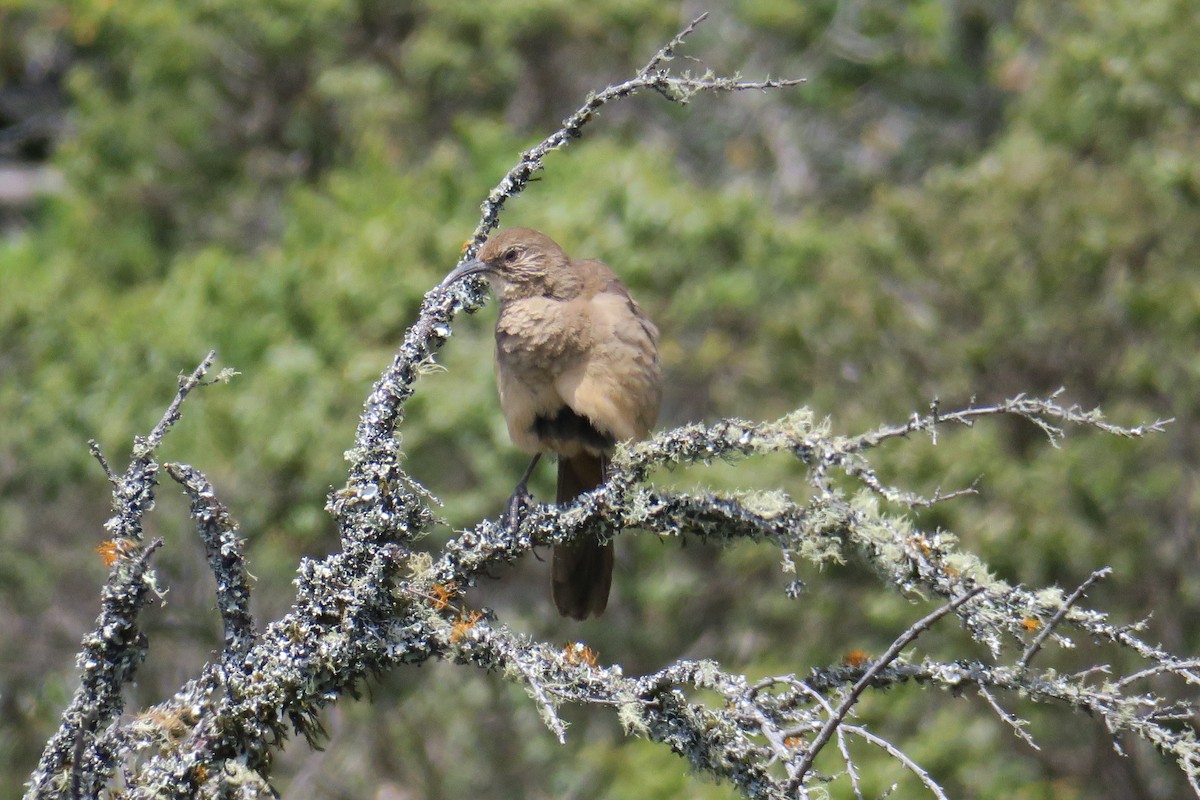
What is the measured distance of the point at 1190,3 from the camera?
25.2 feet

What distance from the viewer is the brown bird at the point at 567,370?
464 cm

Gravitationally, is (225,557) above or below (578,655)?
above

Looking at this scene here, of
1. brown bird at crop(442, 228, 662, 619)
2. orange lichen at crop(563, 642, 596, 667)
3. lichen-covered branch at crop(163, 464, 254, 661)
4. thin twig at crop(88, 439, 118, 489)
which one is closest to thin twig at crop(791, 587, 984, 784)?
orange lichen at crop(563, 642, 596, 667)

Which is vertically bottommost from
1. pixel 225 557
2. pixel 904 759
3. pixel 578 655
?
pixel 904 759

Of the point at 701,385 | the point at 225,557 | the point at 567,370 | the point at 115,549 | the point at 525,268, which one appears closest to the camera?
the point at 115,549

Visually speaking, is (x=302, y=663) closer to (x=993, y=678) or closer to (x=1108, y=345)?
(x=993, y=678)

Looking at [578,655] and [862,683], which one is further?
[578,655]

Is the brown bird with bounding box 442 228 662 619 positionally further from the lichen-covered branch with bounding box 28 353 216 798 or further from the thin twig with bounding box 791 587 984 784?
→ the thin twig with bounding box 791 587 984 784

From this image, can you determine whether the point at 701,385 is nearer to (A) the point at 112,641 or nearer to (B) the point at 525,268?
(B) the point at 525,268

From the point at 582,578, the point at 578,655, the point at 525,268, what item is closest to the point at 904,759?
the point at 578,655

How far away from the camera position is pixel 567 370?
466 centimetres

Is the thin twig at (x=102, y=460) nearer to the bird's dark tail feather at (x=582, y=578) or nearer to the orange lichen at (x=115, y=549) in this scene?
the orange lichen at (x=115, y=549)

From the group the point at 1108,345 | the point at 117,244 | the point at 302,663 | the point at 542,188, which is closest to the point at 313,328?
the point at 542,188

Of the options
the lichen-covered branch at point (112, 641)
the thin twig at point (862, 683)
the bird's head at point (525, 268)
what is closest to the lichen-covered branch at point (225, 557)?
the lichen-covered branch at point (112, 641)
